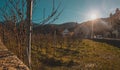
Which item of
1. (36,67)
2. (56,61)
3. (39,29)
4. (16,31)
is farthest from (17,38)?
(56,61)

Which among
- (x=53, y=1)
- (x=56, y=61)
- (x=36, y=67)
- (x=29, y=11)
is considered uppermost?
(x=53, y=1)

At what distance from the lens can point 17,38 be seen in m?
3.95

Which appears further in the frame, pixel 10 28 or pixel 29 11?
pixel 10 28

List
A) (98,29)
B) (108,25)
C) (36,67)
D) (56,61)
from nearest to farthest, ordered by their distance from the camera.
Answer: (36,67) → (56,61) → (108,25) → (98,29)

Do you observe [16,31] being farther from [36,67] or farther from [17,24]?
[36,67]

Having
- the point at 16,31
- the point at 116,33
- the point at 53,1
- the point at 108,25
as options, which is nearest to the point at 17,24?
the point at 16,31

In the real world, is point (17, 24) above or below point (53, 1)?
below

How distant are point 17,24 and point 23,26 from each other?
0.21 m

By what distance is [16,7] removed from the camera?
3689 mm

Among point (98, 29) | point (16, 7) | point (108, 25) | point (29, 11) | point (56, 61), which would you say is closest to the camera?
point (29, 11)

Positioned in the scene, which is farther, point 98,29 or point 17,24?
point 98,29

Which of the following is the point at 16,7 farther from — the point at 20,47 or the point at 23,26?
the point at 20,47

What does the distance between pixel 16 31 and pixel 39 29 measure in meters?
0.46

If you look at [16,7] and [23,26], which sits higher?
[16,7]
